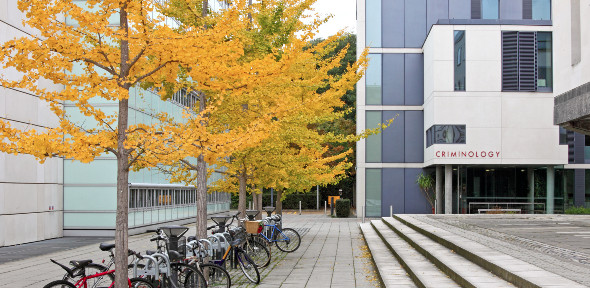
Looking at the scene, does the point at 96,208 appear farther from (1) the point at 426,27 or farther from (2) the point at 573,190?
(2) the point at 573,190

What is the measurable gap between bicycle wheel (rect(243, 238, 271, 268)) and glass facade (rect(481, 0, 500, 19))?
2693 cm

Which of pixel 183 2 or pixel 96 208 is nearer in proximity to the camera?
pixel 183 2

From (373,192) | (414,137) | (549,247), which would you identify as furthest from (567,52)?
(373,192)

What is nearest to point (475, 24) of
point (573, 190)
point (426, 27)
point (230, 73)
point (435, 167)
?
point (426, 27)

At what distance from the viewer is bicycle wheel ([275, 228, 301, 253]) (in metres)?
17.0

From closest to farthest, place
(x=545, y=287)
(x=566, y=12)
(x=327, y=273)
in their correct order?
(x=545, y=287) < (x=327, y=273) < (x=566, y=12)

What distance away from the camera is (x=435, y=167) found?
118 ft

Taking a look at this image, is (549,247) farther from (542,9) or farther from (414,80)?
(542,9)

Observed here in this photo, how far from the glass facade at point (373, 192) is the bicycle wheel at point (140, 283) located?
2931 centimetres

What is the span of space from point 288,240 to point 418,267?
5.86 m

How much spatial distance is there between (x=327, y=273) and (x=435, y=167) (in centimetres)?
2378

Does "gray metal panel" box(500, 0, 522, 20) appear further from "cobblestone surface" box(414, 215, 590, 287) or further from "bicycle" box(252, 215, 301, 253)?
"bicycle" box(252, 215, 301, 253)

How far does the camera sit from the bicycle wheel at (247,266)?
1172 centimetres

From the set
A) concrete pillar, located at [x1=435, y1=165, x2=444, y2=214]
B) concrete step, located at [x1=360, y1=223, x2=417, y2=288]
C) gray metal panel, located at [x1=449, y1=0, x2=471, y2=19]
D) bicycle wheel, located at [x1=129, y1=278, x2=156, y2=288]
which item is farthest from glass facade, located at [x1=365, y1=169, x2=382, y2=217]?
bicycle wheel, located at [x1=129, y1=278, x2=156, y2=288]
